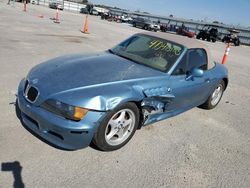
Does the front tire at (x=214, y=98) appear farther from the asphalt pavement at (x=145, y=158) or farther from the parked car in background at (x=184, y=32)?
the parked car in background at (x=184, y=32)

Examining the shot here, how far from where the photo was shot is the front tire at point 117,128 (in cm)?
339

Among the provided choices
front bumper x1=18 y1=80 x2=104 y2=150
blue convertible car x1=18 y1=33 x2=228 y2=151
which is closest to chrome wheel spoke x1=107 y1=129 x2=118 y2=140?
blue convertible car x1=18 y1=33 x2=228 y2=151

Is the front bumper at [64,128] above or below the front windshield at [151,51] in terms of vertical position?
below

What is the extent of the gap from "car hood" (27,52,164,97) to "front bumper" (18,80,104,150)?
0.28 metres

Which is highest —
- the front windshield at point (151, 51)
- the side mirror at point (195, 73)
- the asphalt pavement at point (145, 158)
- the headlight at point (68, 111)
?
the front windshield at point (151, 51)

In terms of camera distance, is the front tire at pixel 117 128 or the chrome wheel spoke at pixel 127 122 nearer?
the front tire at pixel 117 128

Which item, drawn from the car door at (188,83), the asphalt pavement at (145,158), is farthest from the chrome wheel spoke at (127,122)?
the car door at (188,83)

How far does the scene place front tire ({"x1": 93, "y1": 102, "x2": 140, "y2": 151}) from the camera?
339cm

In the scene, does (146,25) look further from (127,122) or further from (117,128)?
(117,128)

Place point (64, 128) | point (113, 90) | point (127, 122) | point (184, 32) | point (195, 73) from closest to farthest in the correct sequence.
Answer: point (64, 128)
point (113, 90)
point (127, 122)
point (195, 73)
point (184, 32)

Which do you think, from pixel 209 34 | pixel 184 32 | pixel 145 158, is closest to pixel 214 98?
pixel 145 158

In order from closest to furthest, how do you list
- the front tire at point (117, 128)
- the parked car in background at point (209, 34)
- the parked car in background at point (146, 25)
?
the front tire at point (117, 128) < the parked car in background at point (209, 34) < the parked car in background at point (146, 25)

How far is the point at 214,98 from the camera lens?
607cm

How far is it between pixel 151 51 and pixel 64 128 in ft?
7.50
